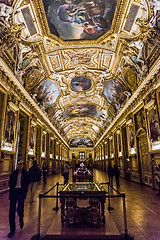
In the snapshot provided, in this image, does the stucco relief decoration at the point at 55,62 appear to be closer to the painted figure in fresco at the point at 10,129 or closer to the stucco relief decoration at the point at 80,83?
the stucco relief decoration at the point at 80,83

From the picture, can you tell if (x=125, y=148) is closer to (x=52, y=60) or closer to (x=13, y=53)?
(x=52, y=60)

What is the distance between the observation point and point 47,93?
16812 millimetres

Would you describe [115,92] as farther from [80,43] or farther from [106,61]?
[80,43]

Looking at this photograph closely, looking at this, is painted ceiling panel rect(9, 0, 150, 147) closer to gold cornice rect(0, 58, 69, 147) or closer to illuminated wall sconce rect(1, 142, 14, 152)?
gold cornice rect(0, 58, 69, 147)

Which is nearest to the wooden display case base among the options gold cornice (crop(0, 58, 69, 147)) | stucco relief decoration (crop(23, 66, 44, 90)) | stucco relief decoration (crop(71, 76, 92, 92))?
gold cornice (crop(0, 58, 69, 147))

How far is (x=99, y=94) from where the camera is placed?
18859mm

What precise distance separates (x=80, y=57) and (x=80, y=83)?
438 centimetres

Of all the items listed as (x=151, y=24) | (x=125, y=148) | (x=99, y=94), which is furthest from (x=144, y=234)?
(x=99, y=94)

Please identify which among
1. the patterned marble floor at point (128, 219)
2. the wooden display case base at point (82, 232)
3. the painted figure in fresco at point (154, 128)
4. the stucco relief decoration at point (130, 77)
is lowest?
the patterned marble floor at point (128, 219)

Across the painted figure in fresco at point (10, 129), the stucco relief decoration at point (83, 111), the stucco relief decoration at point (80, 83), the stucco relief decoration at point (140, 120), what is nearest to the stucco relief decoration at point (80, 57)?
the stucco relief decoration at point (80, 83)

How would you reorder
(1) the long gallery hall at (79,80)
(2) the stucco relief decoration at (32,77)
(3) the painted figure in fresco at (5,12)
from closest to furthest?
(1) the long gallery hall at (79,80), (3) the painted figure in fresco at (5,12), (2) the stucco relief decoration at (32,77)

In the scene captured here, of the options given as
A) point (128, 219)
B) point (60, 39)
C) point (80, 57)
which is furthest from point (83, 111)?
point (128, 219)

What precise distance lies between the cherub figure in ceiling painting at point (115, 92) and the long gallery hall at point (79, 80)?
131 millimetres

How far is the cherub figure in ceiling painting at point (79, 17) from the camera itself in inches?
349
